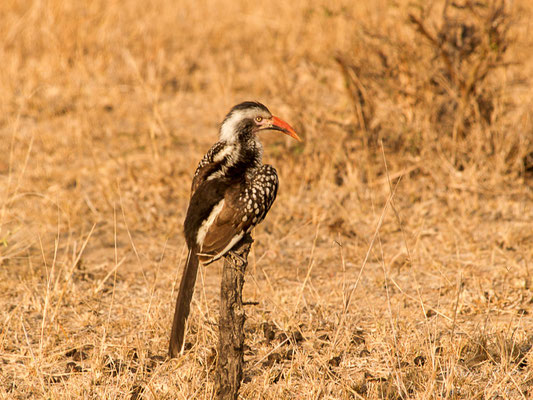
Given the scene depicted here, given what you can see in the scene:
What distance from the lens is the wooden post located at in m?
3.67

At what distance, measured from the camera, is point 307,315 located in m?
4.89

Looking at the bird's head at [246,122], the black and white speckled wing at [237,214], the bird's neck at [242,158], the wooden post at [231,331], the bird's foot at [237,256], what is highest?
the bird's head at [246,122]

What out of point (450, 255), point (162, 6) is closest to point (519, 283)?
point (450, 255)

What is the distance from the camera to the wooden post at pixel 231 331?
367 cm

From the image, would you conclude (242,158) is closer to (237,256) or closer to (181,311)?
(237,256)

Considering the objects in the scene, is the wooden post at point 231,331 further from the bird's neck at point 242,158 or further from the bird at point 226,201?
the bird's neck at point 242,158

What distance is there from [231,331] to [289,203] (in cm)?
287

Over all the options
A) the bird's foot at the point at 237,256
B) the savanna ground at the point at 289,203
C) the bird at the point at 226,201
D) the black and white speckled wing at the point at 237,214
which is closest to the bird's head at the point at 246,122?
the bird at the point at 226,201

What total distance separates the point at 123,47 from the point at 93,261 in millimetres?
4832

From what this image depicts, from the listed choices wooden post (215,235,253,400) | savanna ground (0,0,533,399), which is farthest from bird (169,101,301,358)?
savanna ground (0,0,533,399)

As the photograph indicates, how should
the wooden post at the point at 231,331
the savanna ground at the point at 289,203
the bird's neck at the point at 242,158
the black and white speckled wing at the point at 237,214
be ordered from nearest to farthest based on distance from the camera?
1. the wooden post at the point at 231,331
2. the black and white speckled wing at the point at 237,214
3. the bird's neck at the point at 242,158
4. the savanna ground at the point at 289,203

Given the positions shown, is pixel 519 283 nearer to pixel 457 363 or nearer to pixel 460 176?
pixel 457 363

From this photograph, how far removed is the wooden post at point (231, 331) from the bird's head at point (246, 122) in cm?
76

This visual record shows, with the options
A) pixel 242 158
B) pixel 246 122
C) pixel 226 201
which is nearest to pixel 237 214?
pixel 226 201
